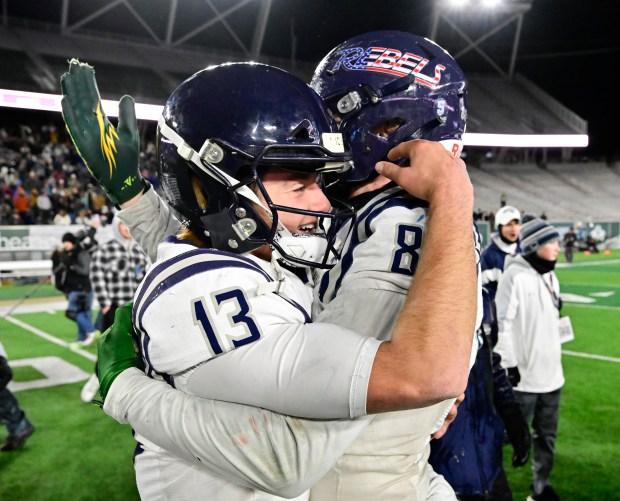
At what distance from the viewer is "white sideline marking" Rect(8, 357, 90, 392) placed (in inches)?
273

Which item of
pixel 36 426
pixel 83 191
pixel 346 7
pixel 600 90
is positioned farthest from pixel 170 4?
pixel 600 90

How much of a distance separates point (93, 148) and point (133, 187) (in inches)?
9.1

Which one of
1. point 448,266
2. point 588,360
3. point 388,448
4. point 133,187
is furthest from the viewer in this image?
point 588,360

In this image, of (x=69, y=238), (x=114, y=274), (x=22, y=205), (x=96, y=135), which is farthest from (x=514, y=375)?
(x=22, y=205)

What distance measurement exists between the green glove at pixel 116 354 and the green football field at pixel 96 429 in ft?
9.51

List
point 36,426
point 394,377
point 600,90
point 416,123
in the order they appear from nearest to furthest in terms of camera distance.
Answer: point 394,377 → point 416,123 → point 36,426 → point 600,90

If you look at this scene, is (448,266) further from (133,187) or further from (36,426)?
(36,426)

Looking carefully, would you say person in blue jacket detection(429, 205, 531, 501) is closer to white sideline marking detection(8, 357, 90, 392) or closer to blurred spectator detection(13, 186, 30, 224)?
white sideline marking detection(8, 357, 90, 392)

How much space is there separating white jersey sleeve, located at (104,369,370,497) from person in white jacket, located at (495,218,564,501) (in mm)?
3398

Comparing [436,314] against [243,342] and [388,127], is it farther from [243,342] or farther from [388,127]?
[388,127]

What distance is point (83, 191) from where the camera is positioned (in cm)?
2088

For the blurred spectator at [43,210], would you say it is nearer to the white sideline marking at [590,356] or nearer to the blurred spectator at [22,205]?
the blurred spectator at [22,205]

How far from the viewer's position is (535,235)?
15.2ft

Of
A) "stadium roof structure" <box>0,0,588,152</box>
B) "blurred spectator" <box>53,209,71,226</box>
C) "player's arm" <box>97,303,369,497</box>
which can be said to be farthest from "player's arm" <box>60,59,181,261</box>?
"stadium roof structure" <box>0,0,588,152</box>
